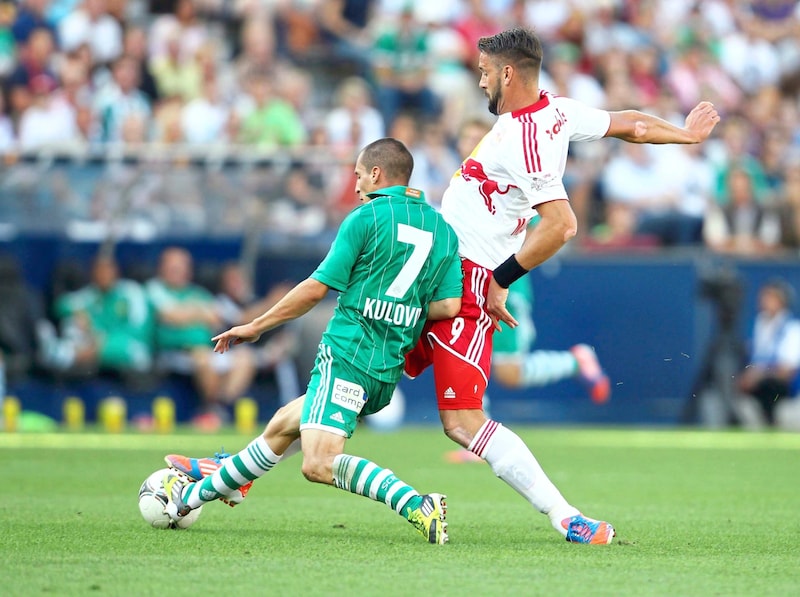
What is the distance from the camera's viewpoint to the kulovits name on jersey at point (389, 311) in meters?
6.52

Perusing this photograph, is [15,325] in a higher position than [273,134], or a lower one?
lower

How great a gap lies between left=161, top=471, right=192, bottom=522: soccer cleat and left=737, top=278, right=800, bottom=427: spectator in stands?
10.8m

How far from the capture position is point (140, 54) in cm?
1800

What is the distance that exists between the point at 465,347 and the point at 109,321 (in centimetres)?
942

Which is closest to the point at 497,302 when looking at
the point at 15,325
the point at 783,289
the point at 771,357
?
the point at 15,325

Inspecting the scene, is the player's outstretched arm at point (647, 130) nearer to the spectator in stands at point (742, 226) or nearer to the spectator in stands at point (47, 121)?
the spectator in stands at point (742, 226)

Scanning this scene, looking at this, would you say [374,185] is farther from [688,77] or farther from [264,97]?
[688,77]

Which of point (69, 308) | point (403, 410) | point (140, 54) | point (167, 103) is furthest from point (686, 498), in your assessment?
point (140, 54)

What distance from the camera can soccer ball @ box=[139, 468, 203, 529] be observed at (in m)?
6.82

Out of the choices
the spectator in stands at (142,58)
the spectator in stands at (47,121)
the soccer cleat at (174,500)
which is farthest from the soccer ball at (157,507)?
the spectator in stands at (142,58)

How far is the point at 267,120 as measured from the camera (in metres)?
17.5

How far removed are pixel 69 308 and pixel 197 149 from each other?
2286 millimetres

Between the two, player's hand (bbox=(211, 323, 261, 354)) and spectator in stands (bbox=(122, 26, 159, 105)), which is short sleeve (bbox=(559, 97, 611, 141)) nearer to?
player's hand (bbox=(211, 323, 261, 354))

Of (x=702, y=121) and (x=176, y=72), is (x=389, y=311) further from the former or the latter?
(x=176, y=72)
